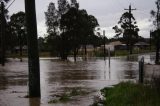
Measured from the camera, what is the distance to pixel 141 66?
17.7 metres

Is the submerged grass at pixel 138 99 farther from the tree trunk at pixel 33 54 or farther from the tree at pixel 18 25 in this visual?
the tree at pixel 18 25

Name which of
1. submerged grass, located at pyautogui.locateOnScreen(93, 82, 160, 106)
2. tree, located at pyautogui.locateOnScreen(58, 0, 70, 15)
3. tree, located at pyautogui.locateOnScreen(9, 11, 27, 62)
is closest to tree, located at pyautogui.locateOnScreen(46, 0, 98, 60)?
tree, located at pyautogui.locateOnScreen(58, 0, 70, 15)

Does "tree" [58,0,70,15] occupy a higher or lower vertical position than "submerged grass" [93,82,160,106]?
higher

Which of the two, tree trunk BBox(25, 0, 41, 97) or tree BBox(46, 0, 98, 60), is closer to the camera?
tree trunk BBox(25, 0, 41, 97)

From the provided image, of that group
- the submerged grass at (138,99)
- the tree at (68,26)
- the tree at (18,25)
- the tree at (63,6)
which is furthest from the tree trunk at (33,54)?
the tree at (18,25)

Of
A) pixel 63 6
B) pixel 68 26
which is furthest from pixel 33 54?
→ pixel 63 6

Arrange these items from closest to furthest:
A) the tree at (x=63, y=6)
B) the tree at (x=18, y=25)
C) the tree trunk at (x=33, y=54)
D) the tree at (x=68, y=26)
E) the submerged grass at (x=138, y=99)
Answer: the submerged grass at (x=138, y=99) → the tree trunk at (x=33, y=54) → the tree at (x=68, y=26) → the tree at (x=63, y=6) → the tree at (x=18, y=25)

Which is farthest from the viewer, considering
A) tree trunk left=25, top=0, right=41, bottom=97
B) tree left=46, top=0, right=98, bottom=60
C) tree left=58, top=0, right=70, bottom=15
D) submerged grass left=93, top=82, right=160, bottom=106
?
tree left=58, top=0, right=70, bottom=15

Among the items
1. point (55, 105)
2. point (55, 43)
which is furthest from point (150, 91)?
point (55, 43)

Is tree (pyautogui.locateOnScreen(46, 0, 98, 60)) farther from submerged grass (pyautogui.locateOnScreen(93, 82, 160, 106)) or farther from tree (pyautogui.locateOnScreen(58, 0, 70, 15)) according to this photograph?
submerged grass (pyautogui.locateOnScreen(93, 82, 160, 106))

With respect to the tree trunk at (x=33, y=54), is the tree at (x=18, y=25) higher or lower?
higher

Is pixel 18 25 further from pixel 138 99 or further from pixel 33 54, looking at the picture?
pixel 138 99

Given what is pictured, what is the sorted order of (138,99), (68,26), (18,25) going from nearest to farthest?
(138,99) → (68,26) → (18,25)

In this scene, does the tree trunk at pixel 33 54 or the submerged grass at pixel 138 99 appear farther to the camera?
the tree trunk at pixel 33 54
